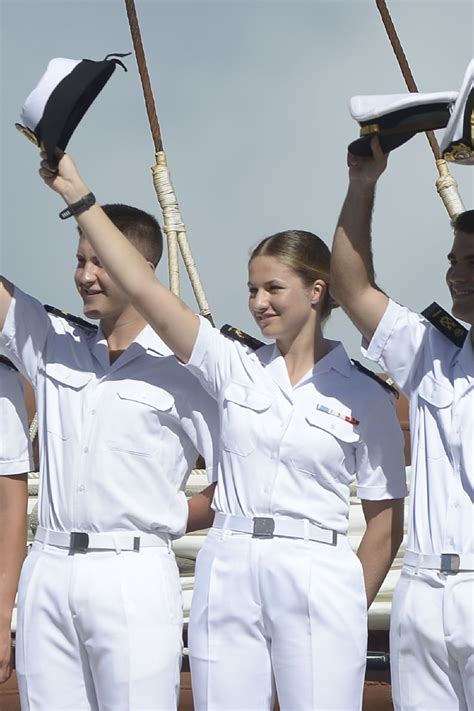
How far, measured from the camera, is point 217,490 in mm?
3326

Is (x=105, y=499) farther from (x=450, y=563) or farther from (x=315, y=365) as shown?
(x=450, y=563)

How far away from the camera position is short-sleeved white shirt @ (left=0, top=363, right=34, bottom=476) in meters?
3.54

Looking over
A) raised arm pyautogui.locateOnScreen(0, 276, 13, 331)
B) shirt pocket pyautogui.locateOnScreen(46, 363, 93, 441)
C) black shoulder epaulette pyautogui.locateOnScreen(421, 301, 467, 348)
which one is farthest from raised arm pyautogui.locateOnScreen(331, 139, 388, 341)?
raised arm pyautogui.locateOnScreen(0, 276, 13, 331)

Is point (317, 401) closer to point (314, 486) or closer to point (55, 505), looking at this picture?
point (314, 486)

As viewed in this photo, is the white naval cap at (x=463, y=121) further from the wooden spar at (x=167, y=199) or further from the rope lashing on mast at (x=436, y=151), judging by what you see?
the wooden spar at (x=167, y=199)

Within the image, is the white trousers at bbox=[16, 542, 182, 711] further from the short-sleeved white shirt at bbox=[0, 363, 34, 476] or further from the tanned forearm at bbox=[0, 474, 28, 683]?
the short-sleeved white shirt at bbox=[0, 363, 34, 476]

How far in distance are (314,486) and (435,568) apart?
15.8 inches

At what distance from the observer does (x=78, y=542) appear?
324 cm

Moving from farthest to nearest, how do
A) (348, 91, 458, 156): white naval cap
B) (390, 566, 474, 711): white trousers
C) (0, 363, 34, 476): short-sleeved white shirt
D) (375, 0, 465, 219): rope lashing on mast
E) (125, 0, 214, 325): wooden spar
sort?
(125, 0, 214, 325): wooden spar < (375, 0, 465, 219): rope lashing on mast < (0, 363, 34, 476): short-sleeved white shirt < (348, 91, 458, 156): white naval cap < (390, 566, 474, 711): white trousers

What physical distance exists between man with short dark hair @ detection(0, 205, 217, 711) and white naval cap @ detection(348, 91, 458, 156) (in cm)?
73

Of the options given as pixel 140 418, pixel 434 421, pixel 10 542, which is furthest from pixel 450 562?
pixel 10 542

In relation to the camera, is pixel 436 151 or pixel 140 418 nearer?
pixel 140 418

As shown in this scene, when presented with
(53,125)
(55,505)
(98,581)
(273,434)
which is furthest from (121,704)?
(53,125)

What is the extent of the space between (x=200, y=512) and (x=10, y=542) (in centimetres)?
51
